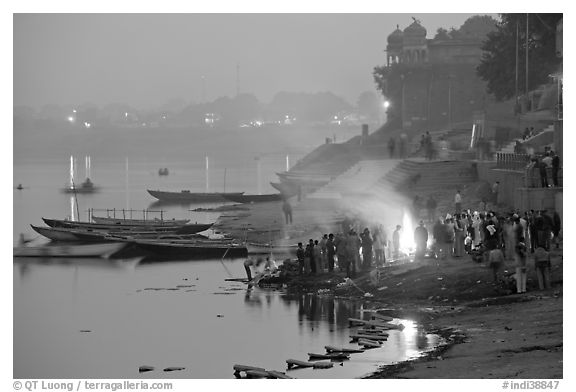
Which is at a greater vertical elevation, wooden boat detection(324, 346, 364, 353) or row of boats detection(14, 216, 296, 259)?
row of boats detection(14, 216, 296, 259)

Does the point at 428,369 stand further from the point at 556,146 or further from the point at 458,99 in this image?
the point at 458,99

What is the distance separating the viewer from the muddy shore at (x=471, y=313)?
71.4ft

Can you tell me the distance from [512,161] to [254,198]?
106ft

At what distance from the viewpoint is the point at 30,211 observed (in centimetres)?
7419

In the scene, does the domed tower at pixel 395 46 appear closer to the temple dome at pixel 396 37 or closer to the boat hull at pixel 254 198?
the temple dome at pixel 396 37

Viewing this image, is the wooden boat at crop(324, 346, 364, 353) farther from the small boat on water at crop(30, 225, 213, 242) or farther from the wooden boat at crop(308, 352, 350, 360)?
the small boat on water at crop(30, 225, 213, 242)

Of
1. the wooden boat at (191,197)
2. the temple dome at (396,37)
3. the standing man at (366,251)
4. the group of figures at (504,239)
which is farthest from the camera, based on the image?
the temple dome at (396,37)

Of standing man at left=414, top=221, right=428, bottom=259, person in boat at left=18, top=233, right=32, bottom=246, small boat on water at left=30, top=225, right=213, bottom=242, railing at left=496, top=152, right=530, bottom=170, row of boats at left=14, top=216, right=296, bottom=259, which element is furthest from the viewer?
person in boat at left=18, top=233, right=32, bottom=246

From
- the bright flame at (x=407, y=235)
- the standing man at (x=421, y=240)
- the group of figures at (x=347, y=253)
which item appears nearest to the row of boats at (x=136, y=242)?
the bright flame at (x=407, y=235)

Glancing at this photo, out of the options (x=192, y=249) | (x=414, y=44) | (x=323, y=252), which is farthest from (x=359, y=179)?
(x=414, y=44)

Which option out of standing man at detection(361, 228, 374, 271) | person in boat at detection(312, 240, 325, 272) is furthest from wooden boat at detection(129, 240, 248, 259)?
standing man at detection(361, 228, 374, 271)

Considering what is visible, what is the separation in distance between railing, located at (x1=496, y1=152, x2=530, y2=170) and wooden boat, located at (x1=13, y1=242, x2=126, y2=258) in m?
12.6

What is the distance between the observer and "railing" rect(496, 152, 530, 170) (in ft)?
128

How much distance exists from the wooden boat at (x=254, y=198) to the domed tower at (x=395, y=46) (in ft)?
48.1
